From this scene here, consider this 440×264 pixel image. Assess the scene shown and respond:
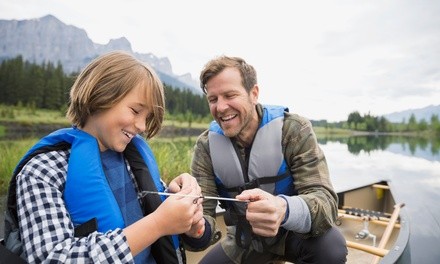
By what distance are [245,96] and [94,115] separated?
1.14 metres

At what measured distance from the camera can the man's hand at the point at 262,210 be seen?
1.60 m

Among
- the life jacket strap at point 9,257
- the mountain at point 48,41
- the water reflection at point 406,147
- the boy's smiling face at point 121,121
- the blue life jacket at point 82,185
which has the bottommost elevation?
the water reflection at point 406,147

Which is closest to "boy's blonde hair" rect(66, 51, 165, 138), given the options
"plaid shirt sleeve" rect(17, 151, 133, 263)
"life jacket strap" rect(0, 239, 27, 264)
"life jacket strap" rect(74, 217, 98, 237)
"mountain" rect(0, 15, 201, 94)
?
"plaid shirt sleeve" rect(17, 151, 133, 263)

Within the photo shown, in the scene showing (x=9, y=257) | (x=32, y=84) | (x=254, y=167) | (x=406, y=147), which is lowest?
(x=406, y=147)

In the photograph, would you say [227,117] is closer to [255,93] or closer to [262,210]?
[255,93]

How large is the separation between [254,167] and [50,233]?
1439 mm

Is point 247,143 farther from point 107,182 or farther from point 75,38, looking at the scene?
point 75,38

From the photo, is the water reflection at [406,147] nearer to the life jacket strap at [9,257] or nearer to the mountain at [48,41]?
the life jacket strap at [9,257]

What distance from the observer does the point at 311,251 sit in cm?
205

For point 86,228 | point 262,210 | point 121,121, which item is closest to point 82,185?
point 86,228

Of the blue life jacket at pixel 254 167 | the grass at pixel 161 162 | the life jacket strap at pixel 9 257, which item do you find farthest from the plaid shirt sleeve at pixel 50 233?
the grass at pixel 161 162

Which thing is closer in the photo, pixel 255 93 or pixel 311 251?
pixel 311 251

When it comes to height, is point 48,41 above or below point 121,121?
above

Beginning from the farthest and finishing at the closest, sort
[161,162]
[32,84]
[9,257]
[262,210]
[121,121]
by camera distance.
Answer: [32,84] → [161,162] → [262,210] → [121,121] → [9,257]
